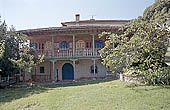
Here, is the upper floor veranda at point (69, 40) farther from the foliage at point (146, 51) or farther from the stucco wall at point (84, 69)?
the foliage at point (146, 51)

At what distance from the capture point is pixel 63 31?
17.5m

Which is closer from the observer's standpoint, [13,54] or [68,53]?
[13,54]

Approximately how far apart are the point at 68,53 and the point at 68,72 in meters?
2.75

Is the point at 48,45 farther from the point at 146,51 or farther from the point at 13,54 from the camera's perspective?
the point at 146,51

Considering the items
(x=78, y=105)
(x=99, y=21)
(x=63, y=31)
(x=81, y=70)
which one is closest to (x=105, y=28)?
(x=63, y=31)

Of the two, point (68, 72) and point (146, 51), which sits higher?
point (146, 51)

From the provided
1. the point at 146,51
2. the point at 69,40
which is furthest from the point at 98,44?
the point at 146,51

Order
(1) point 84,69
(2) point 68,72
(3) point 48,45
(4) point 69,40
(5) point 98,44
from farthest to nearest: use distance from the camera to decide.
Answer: (3) point 48,45, (4) point 69,40, (2) point 68,72, (5) point 98,44, (1) point 84,69

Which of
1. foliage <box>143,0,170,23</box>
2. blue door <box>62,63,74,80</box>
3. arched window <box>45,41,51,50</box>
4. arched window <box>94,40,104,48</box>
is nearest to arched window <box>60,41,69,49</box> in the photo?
arched window <box>45,41,51,50</box>

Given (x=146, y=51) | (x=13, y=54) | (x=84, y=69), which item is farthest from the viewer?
(x=84, y=69)

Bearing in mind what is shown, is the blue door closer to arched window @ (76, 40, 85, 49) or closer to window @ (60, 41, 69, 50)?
window @ (60, 41, 69, 50)

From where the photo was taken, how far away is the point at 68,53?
701 inches

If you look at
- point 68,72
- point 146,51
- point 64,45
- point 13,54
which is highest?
point 64,45

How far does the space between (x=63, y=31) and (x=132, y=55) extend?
29.3 ft
